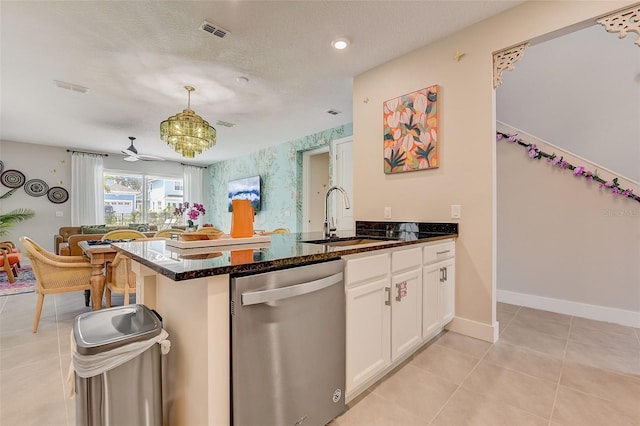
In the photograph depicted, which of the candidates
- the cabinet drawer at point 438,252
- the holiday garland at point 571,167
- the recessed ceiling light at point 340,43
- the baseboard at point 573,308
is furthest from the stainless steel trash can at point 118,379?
the holiday garland at point 571,167

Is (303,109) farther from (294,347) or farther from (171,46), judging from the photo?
(294,347)

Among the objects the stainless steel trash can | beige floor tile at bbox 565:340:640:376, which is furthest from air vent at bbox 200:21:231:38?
beige floor tile at bbox 565:340:640:376

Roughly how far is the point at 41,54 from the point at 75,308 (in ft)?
8.74

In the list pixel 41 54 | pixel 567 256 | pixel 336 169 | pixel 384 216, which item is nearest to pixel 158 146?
pixel 41 54

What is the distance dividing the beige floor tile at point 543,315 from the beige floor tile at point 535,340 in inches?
16.8

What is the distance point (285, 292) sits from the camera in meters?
1.08

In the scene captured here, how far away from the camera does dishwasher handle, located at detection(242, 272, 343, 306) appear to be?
1.00 meters

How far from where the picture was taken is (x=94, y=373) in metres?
0.95

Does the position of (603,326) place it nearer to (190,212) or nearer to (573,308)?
(573,308)

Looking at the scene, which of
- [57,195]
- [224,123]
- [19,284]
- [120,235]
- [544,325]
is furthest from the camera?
[57,195]

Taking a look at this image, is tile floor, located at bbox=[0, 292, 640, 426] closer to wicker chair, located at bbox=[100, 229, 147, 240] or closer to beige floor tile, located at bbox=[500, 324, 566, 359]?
beige floor tile, located at bbox=[500, 324, 566, 359]

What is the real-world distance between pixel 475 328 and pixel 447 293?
377 mm

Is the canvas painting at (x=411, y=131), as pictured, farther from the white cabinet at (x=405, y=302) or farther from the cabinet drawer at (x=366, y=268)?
the cabinet drawer at (x=366, y=268)

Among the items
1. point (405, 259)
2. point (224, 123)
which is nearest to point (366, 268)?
point (405, 259)
